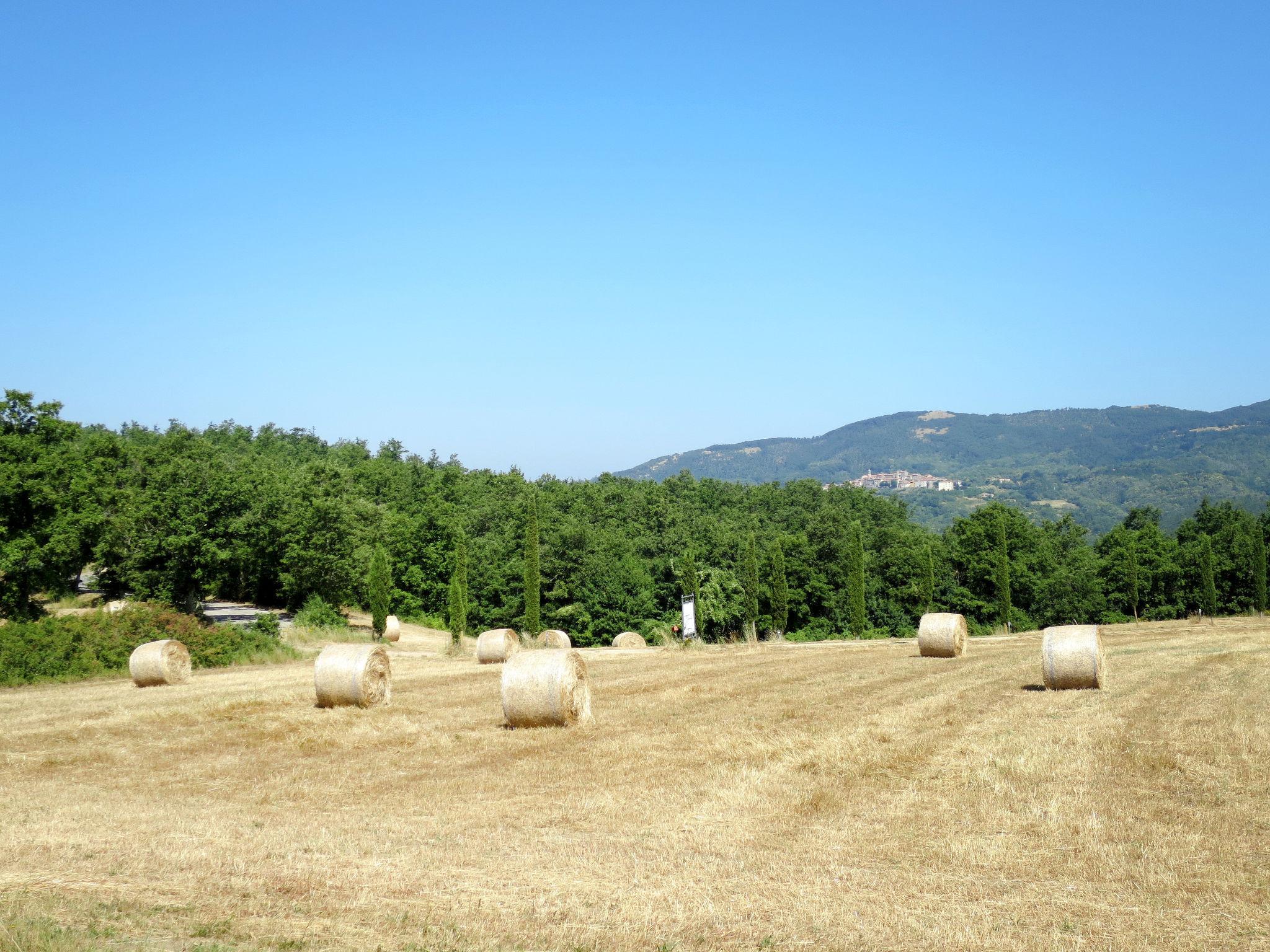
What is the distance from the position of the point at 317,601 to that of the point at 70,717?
35.5 m

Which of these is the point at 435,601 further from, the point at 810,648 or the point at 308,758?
the point at 308,758

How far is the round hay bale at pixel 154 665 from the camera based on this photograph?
24.9m

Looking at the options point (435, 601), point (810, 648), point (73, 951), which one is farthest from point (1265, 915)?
point (435, 601)

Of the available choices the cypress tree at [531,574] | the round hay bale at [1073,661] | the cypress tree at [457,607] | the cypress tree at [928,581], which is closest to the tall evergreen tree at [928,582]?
the cypress tree at [928,581]

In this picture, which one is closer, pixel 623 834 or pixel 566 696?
pixel 623 834

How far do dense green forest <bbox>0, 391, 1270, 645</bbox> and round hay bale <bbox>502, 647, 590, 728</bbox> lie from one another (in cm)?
3105

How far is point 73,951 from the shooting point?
20.4 feet

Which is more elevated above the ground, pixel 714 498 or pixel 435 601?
pixel 714 498

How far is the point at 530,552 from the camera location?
184ft

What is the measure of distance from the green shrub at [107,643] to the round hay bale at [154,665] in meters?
2.85

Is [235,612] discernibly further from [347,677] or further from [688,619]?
[347,677]

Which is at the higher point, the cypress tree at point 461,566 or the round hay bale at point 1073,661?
the cypress tree at point 461,566

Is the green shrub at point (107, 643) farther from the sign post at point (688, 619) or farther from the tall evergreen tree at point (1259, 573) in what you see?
the tall evergreen tree at point (1259, 573)

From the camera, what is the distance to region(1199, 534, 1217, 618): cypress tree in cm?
6706
